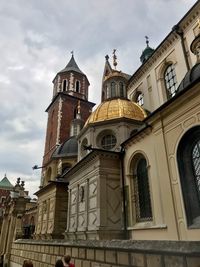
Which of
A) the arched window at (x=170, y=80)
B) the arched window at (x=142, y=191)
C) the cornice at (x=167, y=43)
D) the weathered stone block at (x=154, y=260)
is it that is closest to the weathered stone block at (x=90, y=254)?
the weathered stone block at (x=154, y=260)

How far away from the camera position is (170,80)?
1487 centimetres

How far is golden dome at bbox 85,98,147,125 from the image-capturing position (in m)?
14.0

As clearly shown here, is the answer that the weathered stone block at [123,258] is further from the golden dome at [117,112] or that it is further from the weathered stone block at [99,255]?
the golden dome at [117,112]

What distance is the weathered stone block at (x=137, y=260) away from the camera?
3412 millimetres

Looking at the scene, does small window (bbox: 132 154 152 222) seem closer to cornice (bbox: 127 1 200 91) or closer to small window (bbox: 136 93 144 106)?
small window (bbox: 136 93 144 106)

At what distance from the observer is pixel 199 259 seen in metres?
2.55

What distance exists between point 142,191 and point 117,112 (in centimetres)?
548

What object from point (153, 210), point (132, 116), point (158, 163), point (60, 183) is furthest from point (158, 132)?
point (60, 183)

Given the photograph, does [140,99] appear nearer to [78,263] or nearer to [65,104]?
[65,104]

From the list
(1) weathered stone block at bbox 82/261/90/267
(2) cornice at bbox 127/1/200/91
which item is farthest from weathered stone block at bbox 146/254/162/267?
(2) cornice at bbox 127/1/200/91

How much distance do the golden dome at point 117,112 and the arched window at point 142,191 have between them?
12.9 ft

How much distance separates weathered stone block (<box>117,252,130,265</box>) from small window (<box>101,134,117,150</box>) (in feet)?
31.8

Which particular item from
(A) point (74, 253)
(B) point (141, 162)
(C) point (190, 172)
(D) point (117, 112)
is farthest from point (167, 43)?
(A) point (74, 253)

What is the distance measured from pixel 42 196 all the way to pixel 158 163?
44.6 feet
